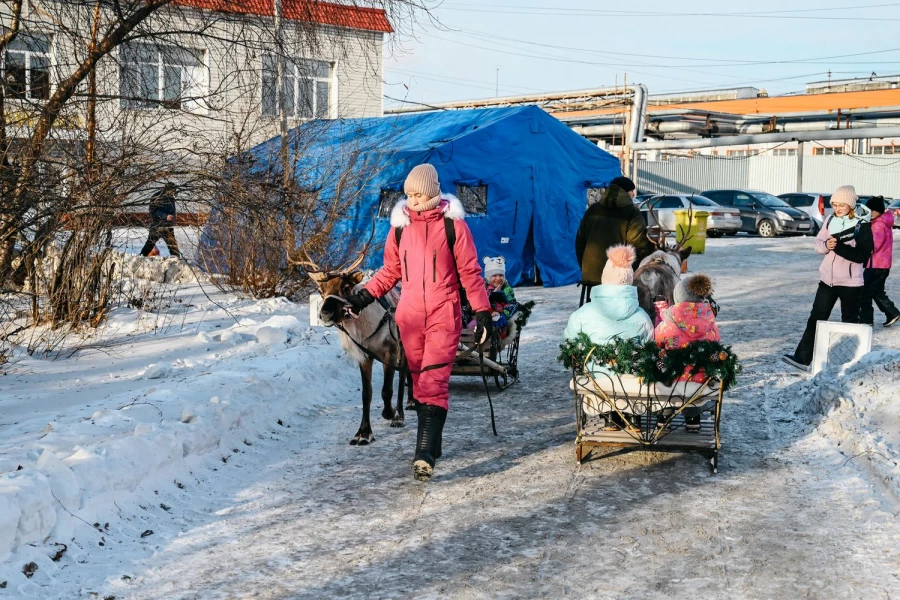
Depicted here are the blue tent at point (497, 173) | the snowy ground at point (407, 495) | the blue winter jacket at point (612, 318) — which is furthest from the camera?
the blue tent at point (497, 173)

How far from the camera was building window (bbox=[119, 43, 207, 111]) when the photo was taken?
9875 mm

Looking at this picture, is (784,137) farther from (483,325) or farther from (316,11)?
(483,325)

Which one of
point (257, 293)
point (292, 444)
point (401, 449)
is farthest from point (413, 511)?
point (257, 293)

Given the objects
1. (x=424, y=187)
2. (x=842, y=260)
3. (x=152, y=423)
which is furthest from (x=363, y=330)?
(x=842, y=260)

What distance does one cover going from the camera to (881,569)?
4.89 meters

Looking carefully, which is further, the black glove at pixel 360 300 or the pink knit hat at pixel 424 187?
the black glove at pixel 360 300

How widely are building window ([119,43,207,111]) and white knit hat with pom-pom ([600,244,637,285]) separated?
15.4ft

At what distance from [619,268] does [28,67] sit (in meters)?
6.09

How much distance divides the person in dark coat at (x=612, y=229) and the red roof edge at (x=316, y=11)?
10.1 ft

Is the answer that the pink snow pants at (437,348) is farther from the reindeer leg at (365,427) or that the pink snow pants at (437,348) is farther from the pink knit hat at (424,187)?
the reindeer leg at (365,427)

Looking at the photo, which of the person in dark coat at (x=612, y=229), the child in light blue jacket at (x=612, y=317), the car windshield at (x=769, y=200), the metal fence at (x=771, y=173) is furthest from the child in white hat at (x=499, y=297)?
the metal fence at (x=771, y=173)

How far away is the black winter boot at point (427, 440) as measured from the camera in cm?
649

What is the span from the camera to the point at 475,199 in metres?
19.1

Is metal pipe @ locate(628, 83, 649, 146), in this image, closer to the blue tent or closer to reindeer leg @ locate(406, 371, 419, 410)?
the blue tent
